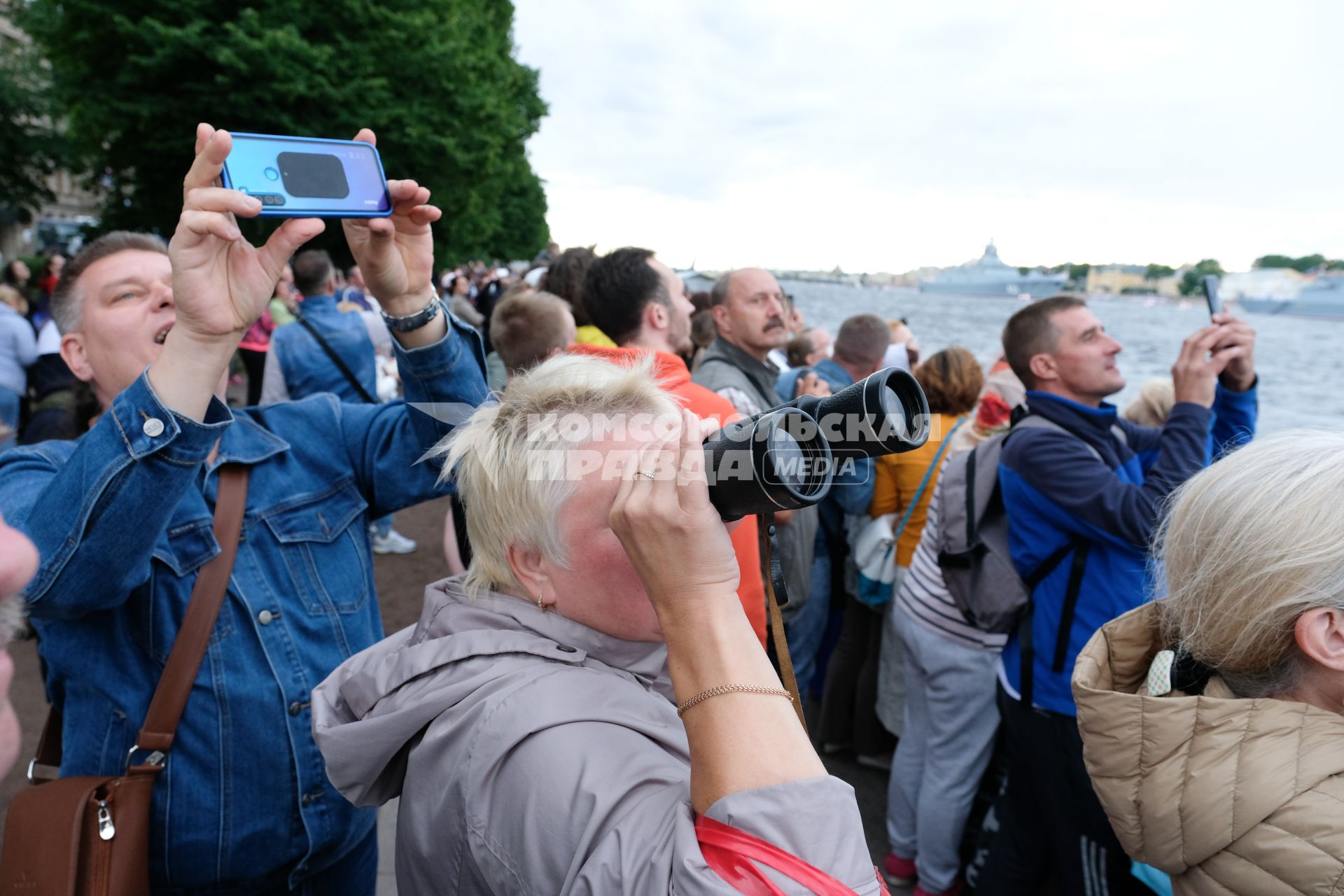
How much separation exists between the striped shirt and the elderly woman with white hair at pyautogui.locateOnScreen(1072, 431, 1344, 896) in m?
1.48

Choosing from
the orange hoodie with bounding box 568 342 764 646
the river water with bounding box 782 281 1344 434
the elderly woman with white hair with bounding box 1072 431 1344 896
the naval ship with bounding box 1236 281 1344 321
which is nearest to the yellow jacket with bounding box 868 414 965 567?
the river water with bounding box 782 281 1344 434

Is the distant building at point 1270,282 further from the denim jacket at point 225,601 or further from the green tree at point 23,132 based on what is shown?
the green tree at point 23,132

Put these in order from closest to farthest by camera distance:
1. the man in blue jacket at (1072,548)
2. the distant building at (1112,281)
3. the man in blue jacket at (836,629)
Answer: the man in blue jacket at (1072,548)
the man in blue jacket at (836,629)
the distant building at (1112,281)

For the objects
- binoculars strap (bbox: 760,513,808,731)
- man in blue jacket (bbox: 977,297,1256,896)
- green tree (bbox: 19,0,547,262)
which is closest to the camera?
binoculars strap (bbox: 760,513,808,731)

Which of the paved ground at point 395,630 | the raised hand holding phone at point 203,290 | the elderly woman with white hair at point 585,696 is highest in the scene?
the raised hand holding phone at point 203,290

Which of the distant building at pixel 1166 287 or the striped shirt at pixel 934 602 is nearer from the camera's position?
the striped shirt at pixel 934 602

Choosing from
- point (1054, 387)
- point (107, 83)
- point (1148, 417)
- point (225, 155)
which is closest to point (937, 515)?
point (1054, 387)

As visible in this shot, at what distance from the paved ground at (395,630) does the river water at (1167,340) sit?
2408 millimetres

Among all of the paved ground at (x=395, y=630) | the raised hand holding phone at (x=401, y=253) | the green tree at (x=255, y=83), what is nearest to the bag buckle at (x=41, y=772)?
the raised hand holding phone at (x=401, y=253)

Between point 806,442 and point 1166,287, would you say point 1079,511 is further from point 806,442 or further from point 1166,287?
point 1166,287

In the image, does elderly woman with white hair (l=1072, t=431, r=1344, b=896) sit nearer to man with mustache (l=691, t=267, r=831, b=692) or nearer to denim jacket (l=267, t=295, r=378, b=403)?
man with mustache (l=691, t=267, r=831, b=692)

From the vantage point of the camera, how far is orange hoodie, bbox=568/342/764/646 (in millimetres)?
2256

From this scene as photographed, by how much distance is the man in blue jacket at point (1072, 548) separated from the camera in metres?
2.48

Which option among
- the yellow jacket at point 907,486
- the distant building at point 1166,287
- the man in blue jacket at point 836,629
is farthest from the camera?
the distant building at point 1166,287
